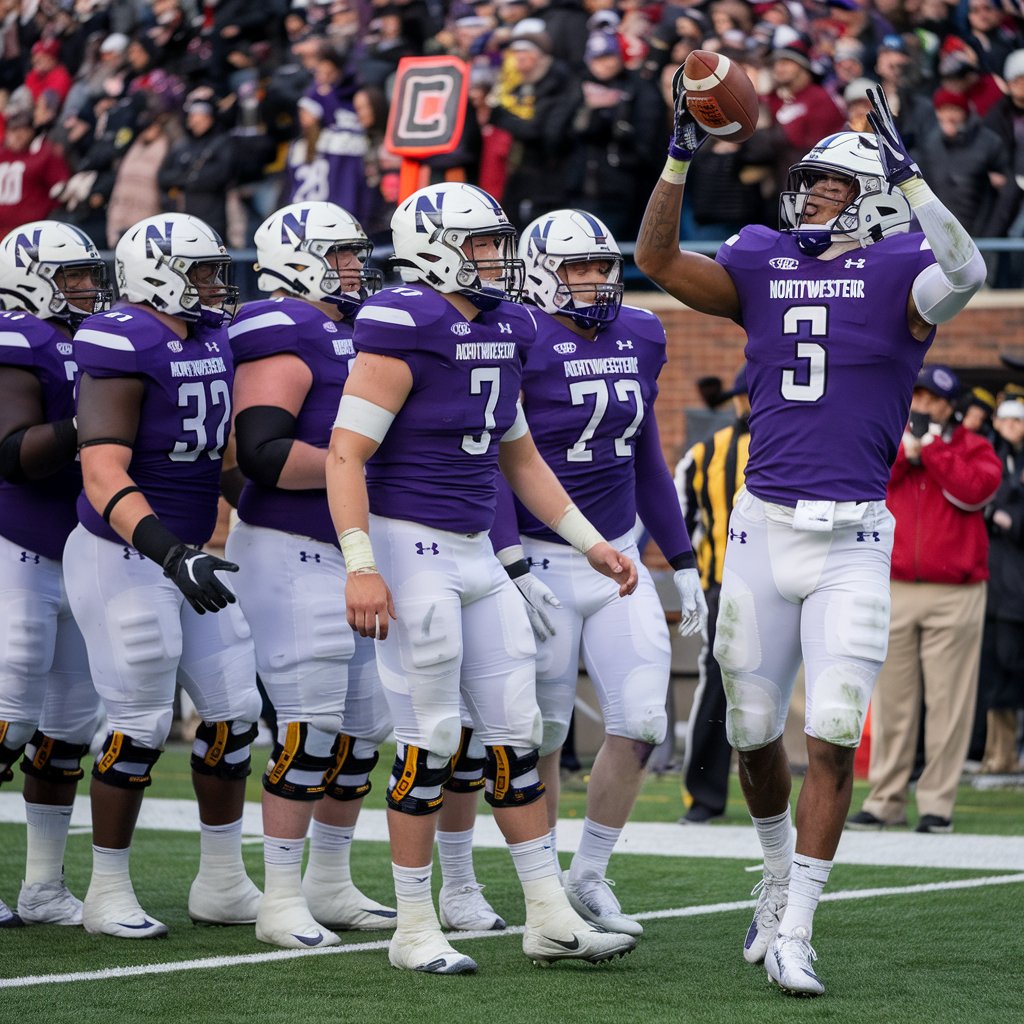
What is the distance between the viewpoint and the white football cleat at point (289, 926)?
5.46 meters

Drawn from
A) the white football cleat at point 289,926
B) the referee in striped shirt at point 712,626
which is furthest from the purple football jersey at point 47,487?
the referee in striped shirt at point 712,626

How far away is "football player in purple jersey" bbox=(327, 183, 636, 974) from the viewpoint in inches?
195

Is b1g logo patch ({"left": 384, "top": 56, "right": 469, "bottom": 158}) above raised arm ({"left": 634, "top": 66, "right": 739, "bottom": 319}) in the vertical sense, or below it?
above

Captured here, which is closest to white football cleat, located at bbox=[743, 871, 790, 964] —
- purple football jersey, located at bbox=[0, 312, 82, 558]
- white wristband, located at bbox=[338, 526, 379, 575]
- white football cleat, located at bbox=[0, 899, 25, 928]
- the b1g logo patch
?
white wristband, located at bbox=[338, 526, 379, 575]

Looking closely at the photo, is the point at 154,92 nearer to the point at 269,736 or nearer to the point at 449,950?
the point at 269,736

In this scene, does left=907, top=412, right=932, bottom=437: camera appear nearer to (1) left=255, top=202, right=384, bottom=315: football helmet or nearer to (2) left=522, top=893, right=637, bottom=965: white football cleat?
(1) left=255, top=202, right=384, bottom=315: football helmet

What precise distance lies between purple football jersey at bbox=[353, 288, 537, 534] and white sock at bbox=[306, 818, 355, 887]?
127 cm

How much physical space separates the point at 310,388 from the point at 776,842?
1.88m

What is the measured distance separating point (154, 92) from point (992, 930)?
35.8ft

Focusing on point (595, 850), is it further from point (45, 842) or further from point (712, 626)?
point (712, 626)

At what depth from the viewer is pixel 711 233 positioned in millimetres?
12219

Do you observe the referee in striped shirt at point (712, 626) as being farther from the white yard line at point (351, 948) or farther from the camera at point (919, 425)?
the white yard line at point (351, 948)

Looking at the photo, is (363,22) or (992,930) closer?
(992,930)

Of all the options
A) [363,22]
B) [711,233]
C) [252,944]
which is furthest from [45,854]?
[363,22]
